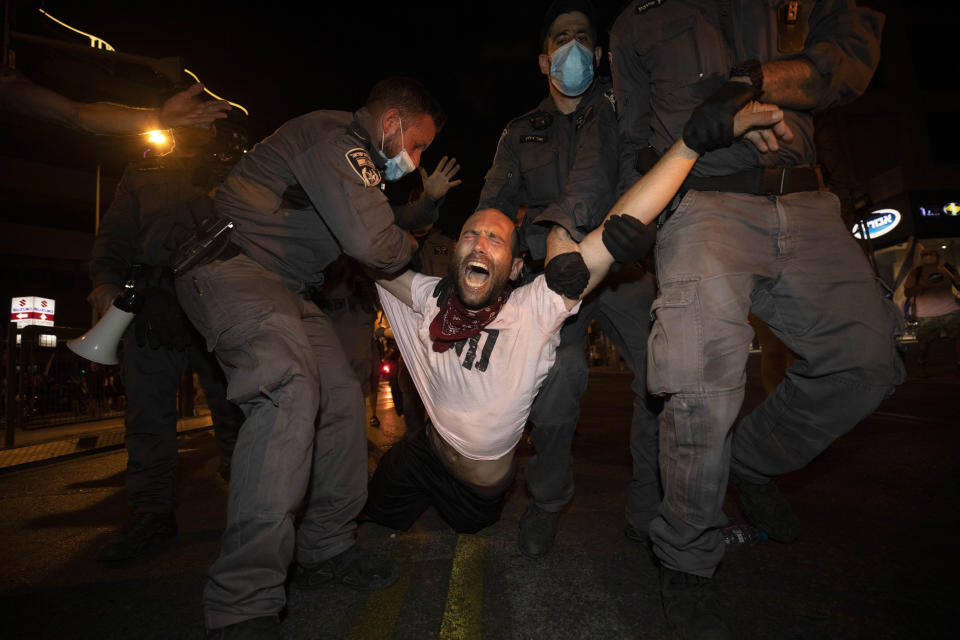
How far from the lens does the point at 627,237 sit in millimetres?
1766

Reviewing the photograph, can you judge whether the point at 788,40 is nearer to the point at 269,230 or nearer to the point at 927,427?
the point at 269,230

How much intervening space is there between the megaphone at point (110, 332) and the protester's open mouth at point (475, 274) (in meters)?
1.57

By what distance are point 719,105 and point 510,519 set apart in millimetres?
2062

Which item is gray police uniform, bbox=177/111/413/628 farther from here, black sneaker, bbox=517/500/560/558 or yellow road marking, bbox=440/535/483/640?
black sneaker, bbox=517/500/560/558

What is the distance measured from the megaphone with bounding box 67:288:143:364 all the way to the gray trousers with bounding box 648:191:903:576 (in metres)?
2.31

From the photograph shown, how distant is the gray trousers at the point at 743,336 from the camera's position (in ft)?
5.23

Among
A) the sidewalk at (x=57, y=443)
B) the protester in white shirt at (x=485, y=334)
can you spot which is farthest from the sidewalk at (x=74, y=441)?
the protester in white shirt at (x=485, y=334)

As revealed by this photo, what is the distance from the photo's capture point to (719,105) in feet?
5.32

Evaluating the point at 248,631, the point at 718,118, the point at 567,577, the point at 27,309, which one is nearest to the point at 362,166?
the point at 718,118

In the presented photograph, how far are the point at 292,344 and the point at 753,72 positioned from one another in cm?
185

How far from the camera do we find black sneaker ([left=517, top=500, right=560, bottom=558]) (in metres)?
2.07

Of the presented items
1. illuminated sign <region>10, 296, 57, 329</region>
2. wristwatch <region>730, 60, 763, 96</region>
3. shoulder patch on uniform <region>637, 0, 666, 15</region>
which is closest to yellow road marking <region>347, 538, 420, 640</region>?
wristwatch <region>730, 60, 763, 96</region>

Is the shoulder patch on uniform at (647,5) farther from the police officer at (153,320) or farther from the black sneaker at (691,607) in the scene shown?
the black sneaker at (691,607)

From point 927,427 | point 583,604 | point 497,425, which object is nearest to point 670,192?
point 497,425
